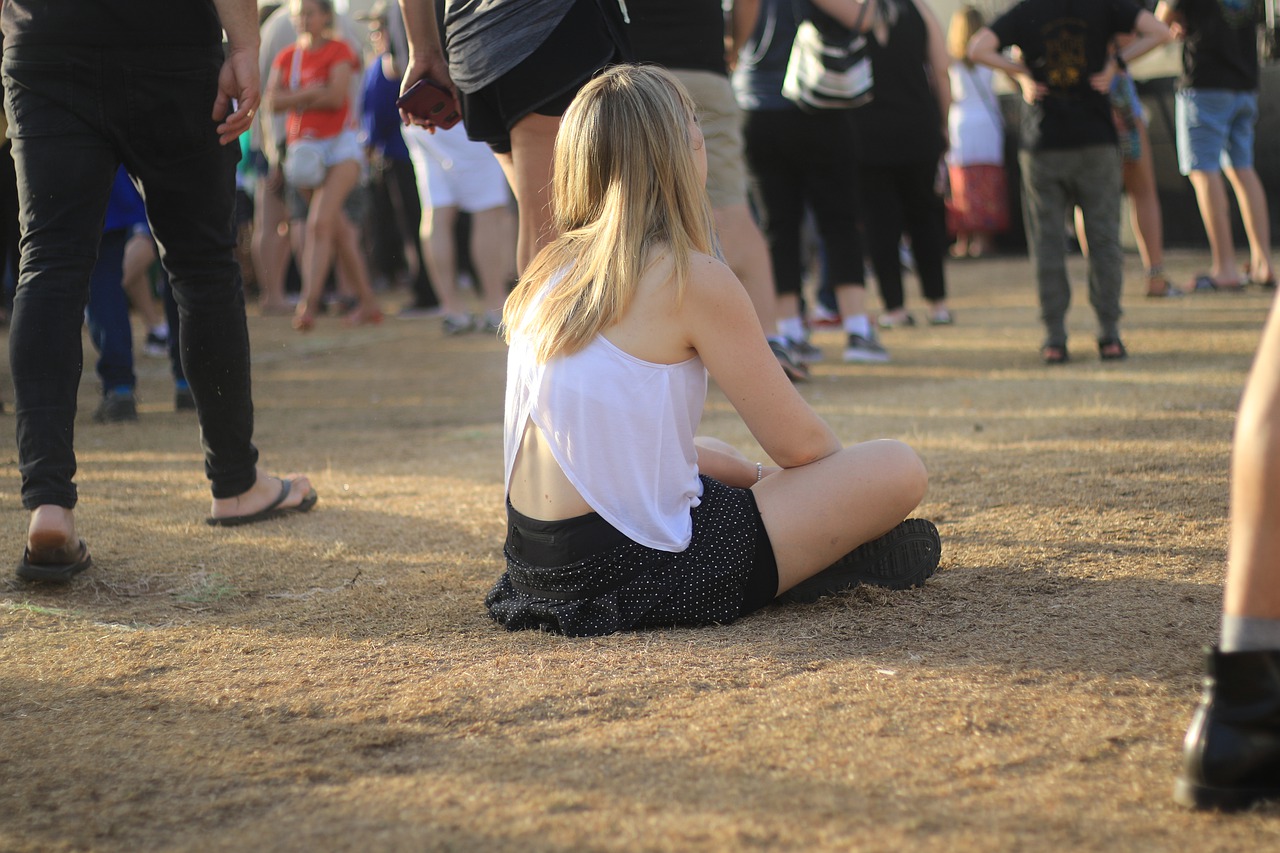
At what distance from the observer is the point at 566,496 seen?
252 centimetres

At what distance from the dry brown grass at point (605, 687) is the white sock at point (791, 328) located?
2113 mm

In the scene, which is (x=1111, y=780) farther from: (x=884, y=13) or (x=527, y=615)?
(x=884, y=13)

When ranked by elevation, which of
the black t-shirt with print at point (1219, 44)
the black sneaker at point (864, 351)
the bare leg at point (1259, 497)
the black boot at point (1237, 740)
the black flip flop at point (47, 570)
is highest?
the black t-shirt with print at point (1219, 44)

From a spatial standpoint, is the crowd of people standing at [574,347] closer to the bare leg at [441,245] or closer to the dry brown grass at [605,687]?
the dry brown grass at [605,687]

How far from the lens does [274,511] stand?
3.64 metres

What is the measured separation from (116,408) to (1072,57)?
14.2 feet

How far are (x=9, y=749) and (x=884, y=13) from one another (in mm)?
6001

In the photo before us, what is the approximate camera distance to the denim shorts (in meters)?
7.71

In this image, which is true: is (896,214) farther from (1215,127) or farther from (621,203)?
(621,203)

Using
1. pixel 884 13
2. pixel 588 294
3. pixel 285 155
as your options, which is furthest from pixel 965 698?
pixel 285 155

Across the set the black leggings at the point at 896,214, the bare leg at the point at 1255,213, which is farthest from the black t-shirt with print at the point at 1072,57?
Result: the bare leg at the point at 1255,213

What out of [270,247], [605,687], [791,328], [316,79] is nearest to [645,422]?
[605,687]

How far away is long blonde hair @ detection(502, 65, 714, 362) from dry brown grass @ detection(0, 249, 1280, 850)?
2.08 ft

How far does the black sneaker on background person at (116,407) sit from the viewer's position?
5.50 meters
